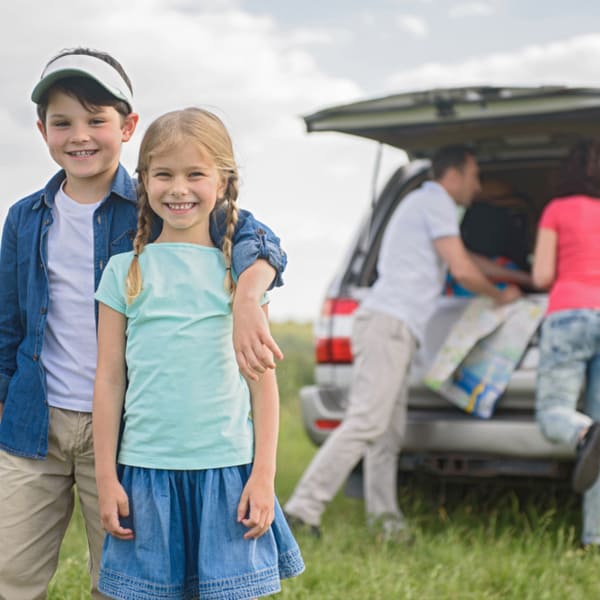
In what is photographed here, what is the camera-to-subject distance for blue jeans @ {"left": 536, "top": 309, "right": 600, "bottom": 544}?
4.42 metres

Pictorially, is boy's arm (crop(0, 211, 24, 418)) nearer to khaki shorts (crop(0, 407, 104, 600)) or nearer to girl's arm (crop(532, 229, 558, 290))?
khaki shorts (crop(0, 407, 104, 600))

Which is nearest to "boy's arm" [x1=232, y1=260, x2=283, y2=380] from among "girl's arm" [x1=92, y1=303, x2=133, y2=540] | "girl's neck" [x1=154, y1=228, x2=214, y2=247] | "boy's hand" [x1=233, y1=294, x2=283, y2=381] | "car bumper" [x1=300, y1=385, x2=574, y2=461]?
"boy's hand" [x1=233, y1=294, x2=283, y2=381]

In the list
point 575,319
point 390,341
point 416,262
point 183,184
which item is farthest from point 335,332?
point 183,184

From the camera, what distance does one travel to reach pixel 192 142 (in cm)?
232

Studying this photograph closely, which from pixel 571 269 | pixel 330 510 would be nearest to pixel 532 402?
pixel 571 269

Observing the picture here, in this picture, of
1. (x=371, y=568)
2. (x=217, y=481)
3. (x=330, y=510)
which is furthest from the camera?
(x=330, y=510)

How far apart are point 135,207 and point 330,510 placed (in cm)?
A: 336

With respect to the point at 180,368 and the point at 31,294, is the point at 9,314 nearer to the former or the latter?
the point at 31,294

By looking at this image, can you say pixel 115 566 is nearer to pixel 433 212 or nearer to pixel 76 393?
pixel 76 393

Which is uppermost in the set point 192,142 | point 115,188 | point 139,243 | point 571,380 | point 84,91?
point 84,91

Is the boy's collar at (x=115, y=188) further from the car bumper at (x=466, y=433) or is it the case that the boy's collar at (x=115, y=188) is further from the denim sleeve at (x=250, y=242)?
the car bumper at (x=466, y=433)

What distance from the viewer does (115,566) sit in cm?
231

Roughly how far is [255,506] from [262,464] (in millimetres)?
94

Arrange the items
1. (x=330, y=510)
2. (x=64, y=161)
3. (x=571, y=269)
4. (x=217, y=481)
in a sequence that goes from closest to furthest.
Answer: (x=217, y=481)
(x=64, y=161)
(x=571, y=269)
(x=330, y=510)
